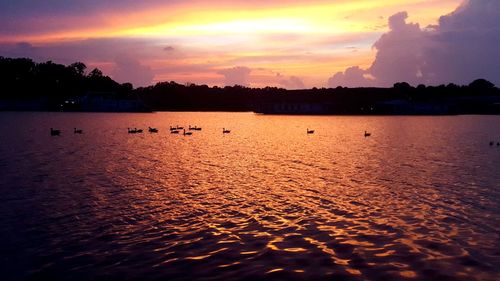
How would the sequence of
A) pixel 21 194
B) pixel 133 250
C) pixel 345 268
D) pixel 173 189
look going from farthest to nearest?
1. pixel 173 189
2. pixel 21 194
3. pixel 133 250
4. pixel 345 268

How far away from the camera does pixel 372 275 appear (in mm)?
15391

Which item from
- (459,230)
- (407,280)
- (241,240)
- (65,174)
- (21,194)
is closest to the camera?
(407,280)

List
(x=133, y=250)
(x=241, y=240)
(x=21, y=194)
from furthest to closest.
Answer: (x=21, y=194)
(x=241, y=240)
(x=133, y=250)

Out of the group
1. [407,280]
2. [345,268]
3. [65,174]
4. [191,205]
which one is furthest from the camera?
[65,174]

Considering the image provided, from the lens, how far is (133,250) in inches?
698

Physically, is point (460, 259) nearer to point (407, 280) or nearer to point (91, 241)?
point (407, 280)

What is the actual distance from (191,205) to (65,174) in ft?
53.6

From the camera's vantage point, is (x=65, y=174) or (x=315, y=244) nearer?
(x=315, y=244)

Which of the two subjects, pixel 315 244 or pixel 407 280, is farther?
pixel 315 244

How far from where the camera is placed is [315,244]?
18.7m

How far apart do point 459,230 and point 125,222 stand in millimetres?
15392

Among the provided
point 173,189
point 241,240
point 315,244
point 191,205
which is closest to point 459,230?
point 315,244

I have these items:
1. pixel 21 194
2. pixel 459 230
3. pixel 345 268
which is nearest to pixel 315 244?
pixel 345 268

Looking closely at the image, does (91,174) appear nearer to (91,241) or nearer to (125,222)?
(125,222)
